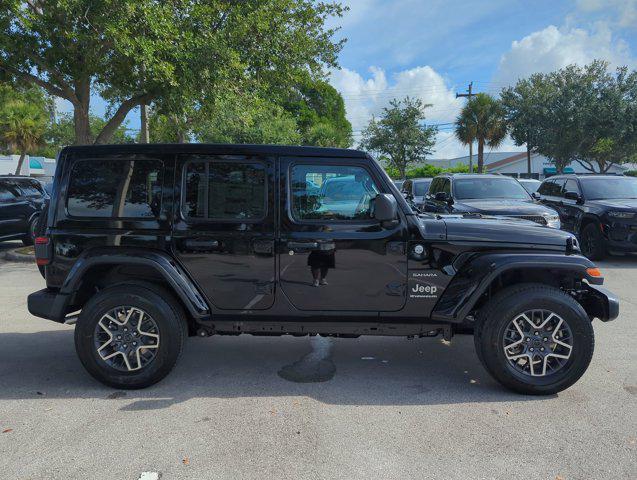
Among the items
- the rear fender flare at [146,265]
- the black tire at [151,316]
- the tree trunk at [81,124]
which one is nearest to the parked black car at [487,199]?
the rear fender flare at [146,265]

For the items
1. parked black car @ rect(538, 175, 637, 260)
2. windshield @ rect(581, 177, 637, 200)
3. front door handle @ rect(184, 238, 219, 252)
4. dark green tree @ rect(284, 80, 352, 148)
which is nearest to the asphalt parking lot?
front door handle @ rect(184, 238, 219, 252)

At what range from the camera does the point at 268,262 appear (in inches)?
154

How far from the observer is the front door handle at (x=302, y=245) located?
3869mm

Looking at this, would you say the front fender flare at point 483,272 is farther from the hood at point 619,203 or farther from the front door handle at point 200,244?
the hood at point 619,203

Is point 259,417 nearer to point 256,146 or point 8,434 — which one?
point 8,434

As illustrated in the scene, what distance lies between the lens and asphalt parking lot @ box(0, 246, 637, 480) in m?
2.90

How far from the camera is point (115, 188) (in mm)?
4039

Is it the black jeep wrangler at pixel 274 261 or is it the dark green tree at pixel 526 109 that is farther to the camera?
the dark green tree at pixel 526 109

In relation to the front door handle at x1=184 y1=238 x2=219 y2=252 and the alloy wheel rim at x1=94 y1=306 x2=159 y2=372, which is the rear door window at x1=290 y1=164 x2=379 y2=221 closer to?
the front door handle at x1=184 y1=238 x2=219 y2=252

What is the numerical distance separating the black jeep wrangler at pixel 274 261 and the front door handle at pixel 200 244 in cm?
2

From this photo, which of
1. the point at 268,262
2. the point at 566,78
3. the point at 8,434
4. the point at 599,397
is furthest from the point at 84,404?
the point at 566,78

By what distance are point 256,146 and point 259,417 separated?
6.78 ft

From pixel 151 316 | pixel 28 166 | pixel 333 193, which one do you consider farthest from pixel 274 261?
pixel 28 166

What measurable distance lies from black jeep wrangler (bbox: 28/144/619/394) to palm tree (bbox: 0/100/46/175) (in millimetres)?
31880
